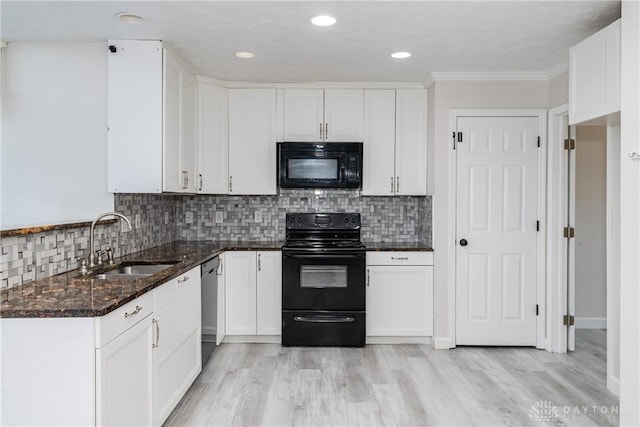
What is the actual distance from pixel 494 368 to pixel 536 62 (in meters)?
2.36

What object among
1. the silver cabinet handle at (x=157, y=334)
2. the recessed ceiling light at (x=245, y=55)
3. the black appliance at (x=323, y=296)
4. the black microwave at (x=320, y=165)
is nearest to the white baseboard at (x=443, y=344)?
the black appliance at (x=323, y=296)

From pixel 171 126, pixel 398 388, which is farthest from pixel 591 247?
pixel 171 126

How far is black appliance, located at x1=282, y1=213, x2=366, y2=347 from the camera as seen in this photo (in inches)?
148

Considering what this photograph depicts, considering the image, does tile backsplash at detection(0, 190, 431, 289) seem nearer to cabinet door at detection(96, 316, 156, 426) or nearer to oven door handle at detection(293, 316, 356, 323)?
oven door handle at detection(293, 316, 356, 323)

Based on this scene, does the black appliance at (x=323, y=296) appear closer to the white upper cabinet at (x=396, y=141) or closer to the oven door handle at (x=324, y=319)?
the oven door handle at (x=324, y=319)

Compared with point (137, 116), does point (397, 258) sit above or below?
below

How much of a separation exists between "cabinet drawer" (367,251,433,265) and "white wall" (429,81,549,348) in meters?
0.10

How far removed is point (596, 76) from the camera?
2541 millimetres

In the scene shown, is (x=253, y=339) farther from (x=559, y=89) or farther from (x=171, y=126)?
(x=559, y=89)

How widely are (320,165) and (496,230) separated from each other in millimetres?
1619

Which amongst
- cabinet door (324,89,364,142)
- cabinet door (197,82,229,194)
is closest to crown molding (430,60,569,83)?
cabinet door (324,89,364,142)

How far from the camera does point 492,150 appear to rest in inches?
149

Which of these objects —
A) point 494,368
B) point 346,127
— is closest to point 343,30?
point 346,127

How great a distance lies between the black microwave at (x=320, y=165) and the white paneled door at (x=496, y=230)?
90 centimetres
